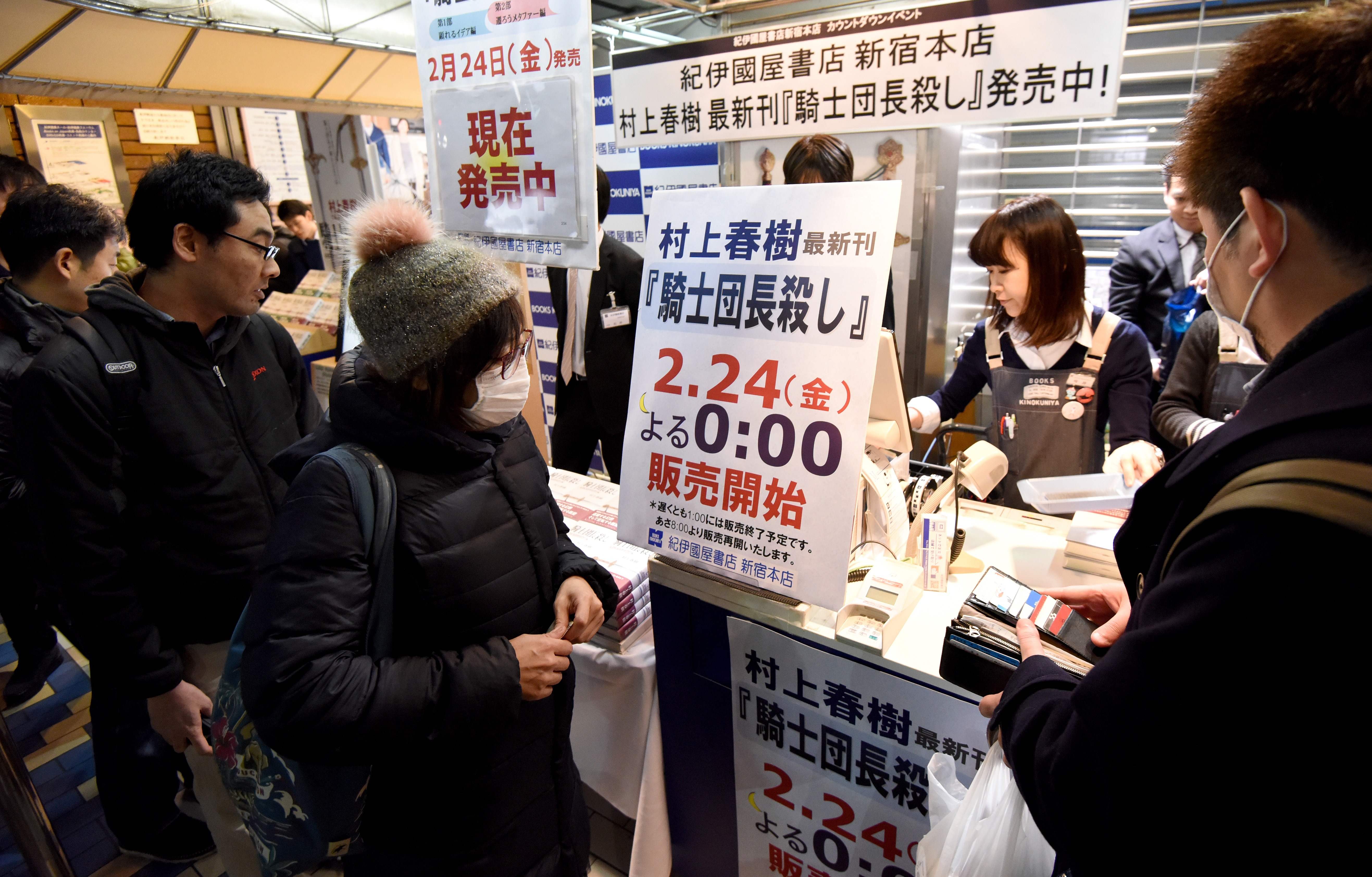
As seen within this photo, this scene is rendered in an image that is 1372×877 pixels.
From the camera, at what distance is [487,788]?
136 cm

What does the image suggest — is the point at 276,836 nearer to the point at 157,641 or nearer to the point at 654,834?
the point at 157,641

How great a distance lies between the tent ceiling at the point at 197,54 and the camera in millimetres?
4160

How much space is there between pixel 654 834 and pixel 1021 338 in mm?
2010

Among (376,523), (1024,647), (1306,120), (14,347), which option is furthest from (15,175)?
(1306,120)

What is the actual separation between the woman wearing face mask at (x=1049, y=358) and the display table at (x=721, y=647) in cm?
48

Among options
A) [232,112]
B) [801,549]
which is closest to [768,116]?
[801,549]

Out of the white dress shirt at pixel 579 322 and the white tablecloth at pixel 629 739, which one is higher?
the white dress shirt at pixel 579 322

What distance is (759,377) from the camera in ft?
4.84

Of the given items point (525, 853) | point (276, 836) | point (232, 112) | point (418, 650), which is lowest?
point (525, 853)

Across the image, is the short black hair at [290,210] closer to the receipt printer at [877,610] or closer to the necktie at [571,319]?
the necktie at [571,319]

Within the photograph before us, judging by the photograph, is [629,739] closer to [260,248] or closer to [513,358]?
[513,358]

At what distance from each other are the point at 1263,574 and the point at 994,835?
0.67 m

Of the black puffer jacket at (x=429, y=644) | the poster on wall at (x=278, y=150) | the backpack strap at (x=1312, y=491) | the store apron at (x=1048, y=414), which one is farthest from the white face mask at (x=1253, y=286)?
the poster on wall at (x=278, y=150)

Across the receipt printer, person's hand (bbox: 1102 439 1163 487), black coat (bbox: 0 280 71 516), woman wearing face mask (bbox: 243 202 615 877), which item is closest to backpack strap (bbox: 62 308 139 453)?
woman wearing face mask (bbox: 243 202 615 877)
